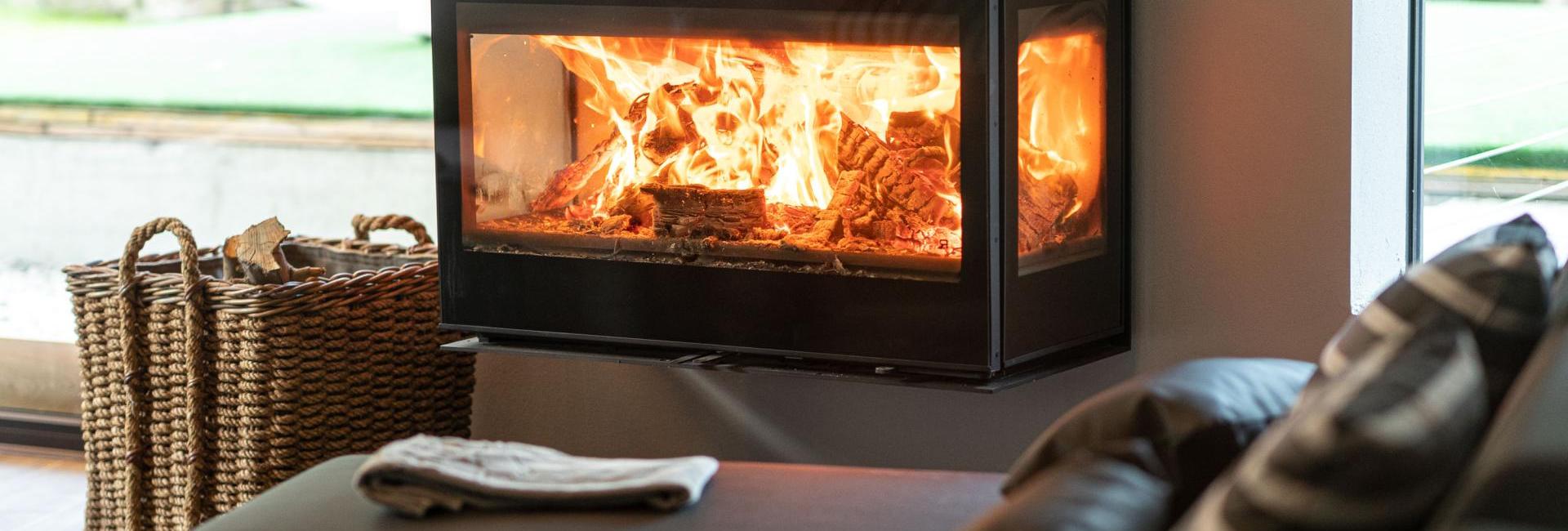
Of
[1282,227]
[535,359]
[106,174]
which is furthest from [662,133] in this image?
[106,174]

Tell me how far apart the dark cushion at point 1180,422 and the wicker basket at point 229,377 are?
1.59m

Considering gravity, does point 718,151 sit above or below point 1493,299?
above

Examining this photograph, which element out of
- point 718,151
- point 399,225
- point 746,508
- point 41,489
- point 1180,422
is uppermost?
point 718,151

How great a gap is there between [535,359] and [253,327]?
1.83 ft

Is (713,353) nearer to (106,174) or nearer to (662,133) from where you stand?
(662,133)

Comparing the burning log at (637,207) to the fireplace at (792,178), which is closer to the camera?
the fireplace at (792,178)

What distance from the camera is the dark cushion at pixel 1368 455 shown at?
86cm

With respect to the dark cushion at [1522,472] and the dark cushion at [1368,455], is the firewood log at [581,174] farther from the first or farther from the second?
the dark cushion at [1522,472]

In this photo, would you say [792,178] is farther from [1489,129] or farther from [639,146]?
[1489,129]

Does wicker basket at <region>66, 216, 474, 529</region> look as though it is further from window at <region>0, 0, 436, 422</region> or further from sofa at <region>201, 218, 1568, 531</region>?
sofa at <region>201, 218, 1568, 531</region>

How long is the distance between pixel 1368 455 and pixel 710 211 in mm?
1570

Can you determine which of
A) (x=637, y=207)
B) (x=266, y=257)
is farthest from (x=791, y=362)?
(x=266, y=257)

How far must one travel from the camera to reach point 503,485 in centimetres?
154

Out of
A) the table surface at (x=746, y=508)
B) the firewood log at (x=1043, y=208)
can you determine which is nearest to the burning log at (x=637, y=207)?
the firewood log at (x=1043, y=208)
